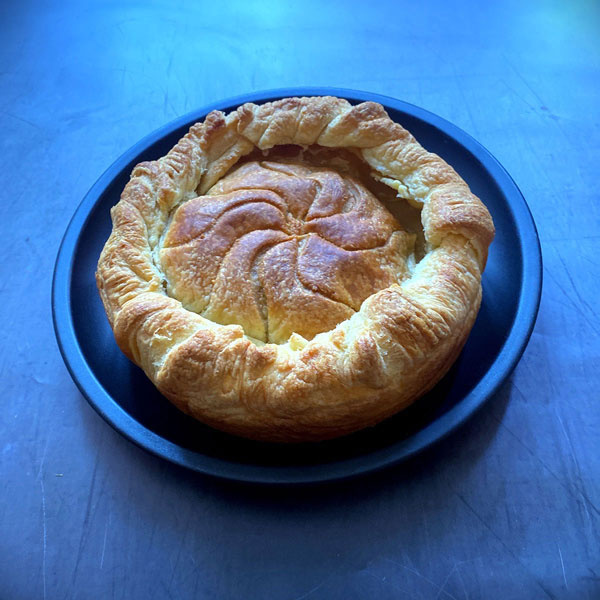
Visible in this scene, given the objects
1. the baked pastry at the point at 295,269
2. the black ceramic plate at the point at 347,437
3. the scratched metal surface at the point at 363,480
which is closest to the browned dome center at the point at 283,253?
the baked pastry at the point at 295,269

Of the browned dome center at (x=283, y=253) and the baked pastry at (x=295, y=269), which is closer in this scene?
the baked pastry at (x=295, y=269)

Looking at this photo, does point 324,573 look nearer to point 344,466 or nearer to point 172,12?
point 344,466

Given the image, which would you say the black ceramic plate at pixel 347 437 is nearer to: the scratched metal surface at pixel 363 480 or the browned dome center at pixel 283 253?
the scratched metal surface at pixel 363 480

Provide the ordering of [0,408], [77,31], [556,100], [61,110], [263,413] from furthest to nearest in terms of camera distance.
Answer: [77,31] → [61,110] → [556,100] → [0,408] → [263,413]

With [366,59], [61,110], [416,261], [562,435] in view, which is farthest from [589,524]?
[61,110]

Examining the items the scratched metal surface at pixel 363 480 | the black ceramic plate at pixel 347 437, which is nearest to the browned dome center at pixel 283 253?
the black ceramic plate at pixel 347 437
